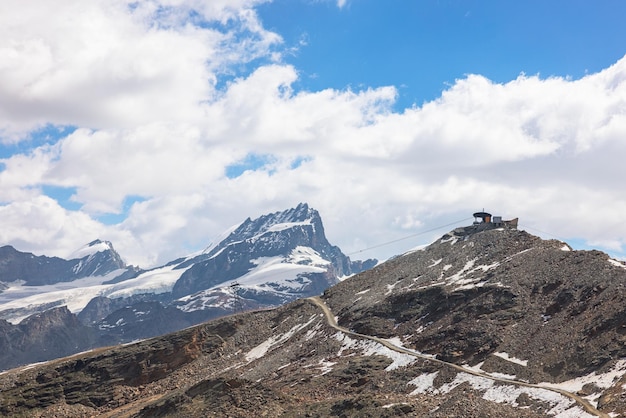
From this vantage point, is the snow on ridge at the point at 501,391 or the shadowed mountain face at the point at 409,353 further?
the shadowed mountain face at the point at 409,353

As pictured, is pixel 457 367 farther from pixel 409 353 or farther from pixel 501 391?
pixel 501 391

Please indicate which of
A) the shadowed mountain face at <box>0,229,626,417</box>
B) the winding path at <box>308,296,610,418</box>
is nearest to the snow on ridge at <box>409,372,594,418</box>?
the shadowed mountain face at <box>0,229,626,417</box>

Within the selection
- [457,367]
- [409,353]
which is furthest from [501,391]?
[409,353]

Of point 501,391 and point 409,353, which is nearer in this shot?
point 501,391

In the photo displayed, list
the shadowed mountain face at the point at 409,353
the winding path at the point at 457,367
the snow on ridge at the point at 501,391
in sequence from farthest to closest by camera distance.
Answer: the shadowed mountain face at the point at 409,353, the snow on ridge at the point at 501,391, the winding path at the point at 457,367

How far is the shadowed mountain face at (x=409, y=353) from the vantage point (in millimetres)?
67250

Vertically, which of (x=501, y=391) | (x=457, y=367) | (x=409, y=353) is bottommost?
(x=501, y=391)

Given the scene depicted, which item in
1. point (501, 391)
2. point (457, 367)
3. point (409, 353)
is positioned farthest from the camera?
point (409, 353)

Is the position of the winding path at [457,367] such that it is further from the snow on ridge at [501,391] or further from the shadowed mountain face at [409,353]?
the snow on ridge at [501,391]

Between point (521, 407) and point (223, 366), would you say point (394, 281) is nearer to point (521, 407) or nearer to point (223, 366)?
point (223, 366)

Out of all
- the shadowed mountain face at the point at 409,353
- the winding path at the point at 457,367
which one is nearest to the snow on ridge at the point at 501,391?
the shadowed mountain face at the point at 409,353

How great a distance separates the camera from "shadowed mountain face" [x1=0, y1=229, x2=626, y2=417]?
67.2m

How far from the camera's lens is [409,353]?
89.8 metres

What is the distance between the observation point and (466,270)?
120500 millimetres
